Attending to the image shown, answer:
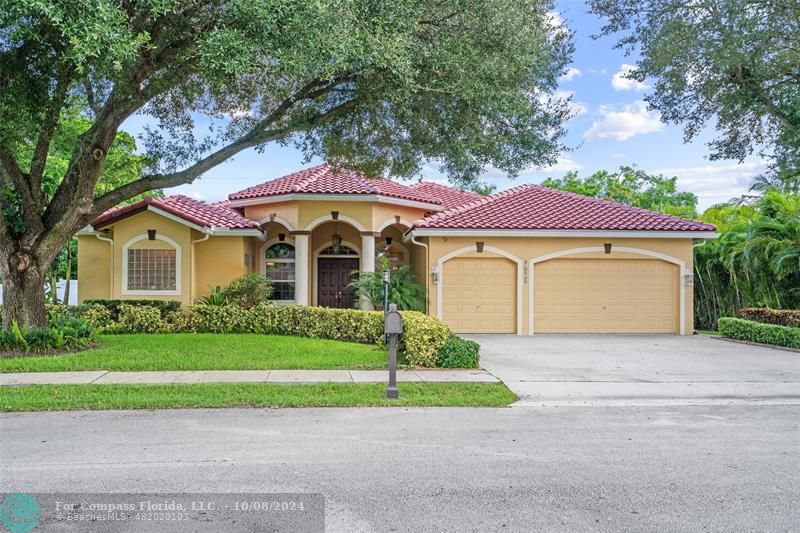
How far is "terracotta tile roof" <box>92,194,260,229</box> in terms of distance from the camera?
635 inches

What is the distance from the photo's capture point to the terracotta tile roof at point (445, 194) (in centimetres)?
2071

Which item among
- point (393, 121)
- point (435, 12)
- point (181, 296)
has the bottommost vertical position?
point (181, 296)

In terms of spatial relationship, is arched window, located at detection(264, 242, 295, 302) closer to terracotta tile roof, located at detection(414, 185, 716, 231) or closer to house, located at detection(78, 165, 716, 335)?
house, located at detection(78, 165, 716, 335)

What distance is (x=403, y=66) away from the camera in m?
8.54

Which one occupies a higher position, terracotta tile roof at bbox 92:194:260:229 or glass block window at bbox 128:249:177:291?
terracotta tile roof at bbox 92:194:260:229

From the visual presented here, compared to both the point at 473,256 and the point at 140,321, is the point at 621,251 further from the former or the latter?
the point at 140,321

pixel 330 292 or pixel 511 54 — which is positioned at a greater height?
pixel 511 54

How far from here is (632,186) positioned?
130ft

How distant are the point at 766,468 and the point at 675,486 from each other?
3.81 feet

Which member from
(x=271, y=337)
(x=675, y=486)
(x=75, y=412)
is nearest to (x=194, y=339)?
(x=271, y=337)

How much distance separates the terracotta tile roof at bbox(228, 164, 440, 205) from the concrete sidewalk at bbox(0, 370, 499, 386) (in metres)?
8.11

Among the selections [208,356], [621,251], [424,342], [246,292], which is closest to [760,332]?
[621,251]

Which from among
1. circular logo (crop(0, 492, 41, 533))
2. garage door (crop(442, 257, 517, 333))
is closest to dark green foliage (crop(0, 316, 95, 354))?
circular logo (crop(0, 492, 41, 533))

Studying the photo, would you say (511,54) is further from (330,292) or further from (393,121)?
(330,292)
